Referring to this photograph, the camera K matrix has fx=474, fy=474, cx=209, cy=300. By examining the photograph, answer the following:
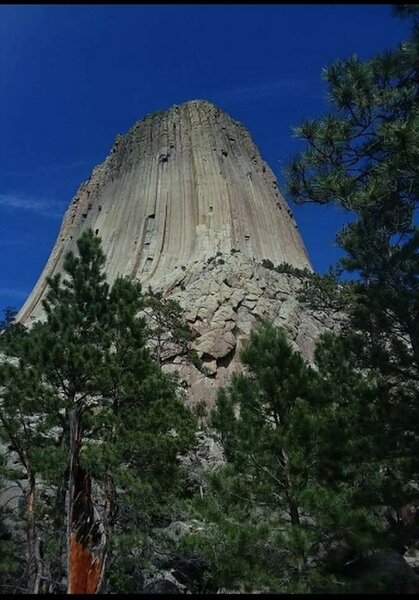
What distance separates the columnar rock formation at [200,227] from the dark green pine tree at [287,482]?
71.8ft

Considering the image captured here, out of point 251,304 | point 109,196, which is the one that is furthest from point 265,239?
point 109,196

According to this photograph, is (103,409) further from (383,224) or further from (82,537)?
(383,224)

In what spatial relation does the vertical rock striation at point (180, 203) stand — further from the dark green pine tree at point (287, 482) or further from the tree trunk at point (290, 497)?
the tree trunk at point (290, 497)

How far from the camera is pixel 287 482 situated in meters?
7.16

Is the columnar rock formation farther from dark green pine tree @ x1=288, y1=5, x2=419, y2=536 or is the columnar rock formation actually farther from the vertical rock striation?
dark green pine tree @ x1=288, y1=5, x2=419, y2=536

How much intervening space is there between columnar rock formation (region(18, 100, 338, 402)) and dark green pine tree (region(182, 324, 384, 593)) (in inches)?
861

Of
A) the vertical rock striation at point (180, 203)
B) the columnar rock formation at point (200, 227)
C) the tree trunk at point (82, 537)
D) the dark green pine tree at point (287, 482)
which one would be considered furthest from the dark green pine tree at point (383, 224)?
the vertical rock striation at point (180, 203)

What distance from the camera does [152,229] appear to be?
1834 inches

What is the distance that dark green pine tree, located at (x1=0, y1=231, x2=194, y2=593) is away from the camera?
27.8 feet

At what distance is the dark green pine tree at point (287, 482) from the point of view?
20.2 feet

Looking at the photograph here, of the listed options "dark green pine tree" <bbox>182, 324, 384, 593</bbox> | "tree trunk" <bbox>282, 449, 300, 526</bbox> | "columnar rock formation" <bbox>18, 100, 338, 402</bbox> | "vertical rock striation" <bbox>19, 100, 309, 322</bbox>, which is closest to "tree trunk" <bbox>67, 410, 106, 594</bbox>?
"dark green pine tree" <bbox>182, 324, 384, 593</bbox>

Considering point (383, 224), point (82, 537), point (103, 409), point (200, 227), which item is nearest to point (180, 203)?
point (200, 227)

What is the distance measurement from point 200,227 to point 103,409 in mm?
37312

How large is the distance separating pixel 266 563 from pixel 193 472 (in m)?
6.85
